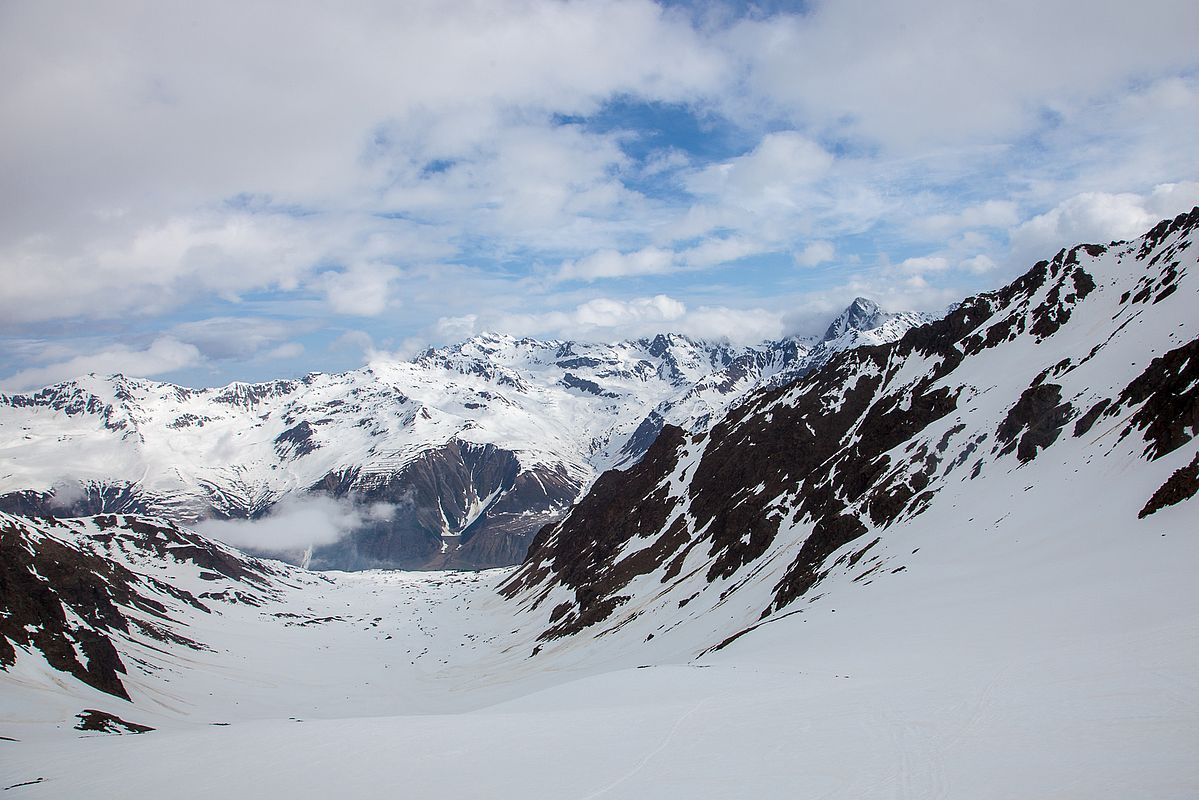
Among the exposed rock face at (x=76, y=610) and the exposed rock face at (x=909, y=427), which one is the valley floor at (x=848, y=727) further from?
the exposed rock face at (x=76, y=610)

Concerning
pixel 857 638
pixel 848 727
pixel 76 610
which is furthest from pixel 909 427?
pixel 76 610

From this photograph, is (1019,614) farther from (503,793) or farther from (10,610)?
(10,610)

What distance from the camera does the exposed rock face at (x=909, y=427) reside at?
2389 inches

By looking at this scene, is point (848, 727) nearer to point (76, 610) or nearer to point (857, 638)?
point (857, 638)

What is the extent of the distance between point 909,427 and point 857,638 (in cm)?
6550

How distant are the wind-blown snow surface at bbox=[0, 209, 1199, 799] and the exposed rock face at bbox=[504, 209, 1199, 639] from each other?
0.47 meters

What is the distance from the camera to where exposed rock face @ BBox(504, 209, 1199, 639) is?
199ft

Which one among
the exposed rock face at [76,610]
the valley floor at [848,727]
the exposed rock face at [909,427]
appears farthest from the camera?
the exposed rock face at [76,610]

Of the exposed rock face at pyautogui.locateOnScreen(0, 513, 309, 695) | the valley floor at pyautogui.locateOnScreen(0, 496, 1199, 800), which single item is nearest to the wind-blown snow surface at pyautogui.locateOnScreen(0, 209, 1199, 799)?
the valley floor at pyautogui.locateOnScreen(0, 496, 1199, 800)

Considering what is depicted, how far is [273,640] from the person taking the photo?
164 metres

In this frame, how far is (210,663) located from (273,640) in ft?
136

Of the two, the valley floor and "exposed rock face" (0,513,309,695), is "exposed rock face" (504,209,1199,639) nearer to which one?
the valley floor

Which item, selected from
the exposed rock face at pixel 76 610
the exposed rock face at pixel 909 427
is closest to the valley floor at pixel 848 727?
the exposed rock face at pixel 909 427

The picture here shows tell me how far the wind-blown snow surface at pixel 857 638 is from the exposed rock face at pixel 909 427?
0.47m
